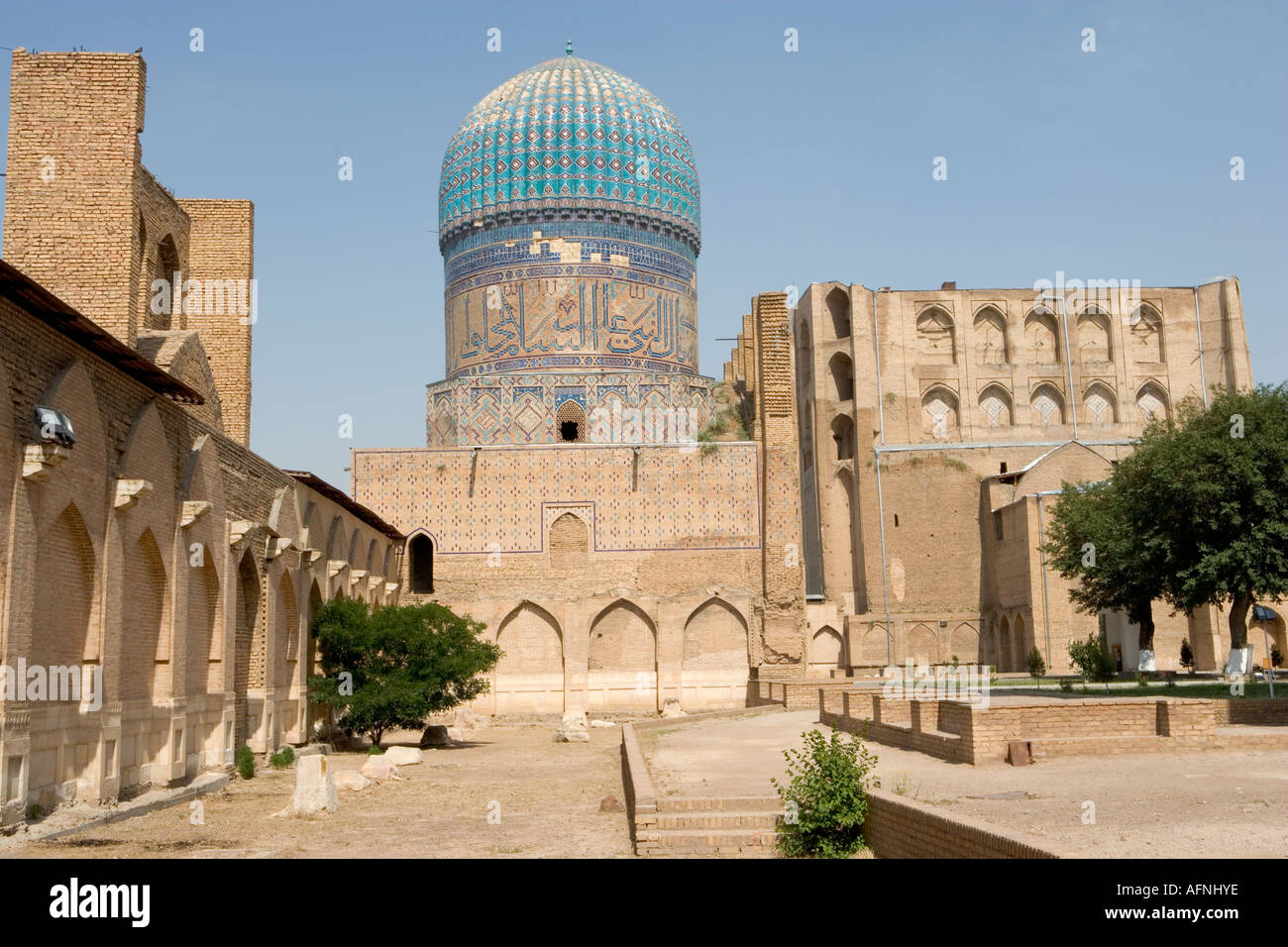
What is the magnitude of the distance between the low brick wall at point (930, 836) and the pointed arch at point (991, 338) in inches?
1315

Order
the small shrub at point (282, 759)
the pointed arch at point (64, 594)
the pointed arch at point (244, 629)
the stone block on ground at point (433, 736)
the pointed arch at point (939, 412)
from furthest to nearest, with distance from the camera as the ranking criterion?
the pointed arch at point (939, 412)
the stone block on ground at point (433, 736)
the small shrub at point (282, 759)
the pointed arch at point (244, 629)
the pointed arch at point (64, 594)

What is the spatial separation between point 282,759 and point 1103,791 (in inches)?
457

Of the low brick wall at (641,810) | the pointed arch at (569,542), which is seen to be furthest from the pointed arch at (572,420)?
the low brick wall at (641,810)

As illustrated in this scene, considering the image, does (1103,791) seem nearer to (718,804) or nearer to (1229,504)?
(718,804)

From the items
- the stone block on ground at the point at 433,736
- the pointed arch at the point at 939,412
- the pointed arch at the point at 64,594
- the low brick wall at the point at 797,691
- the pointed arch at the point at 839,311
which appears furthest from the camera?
the pointed arch at the point at 839,311

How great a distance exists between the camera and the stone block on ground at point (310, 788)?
1227 cm

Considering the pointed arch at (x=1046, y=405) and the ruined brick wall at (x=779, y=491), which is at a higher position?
the pointed arch at (x=1046, y=405)

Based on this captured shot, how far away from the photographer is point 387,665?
71.1 ft

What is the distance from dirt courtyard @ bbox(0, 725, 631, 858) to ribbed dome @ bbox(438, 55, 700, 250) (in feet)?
66.0

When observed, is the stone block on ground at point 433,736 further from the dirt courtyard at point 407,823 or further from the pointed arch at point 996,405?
the pointed arch at point 996,405

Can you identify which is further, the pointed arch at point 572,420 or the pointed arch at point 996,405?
the pointed arch at point 996,405

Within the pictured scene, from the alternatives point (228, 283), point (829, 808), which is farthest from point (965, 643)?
point (829, 808)

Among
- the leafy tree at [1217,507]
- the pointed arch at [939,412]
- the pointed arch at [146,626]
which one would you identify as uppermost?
the pointed arch at [939,412]

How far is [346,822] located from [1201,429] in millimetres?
14403
